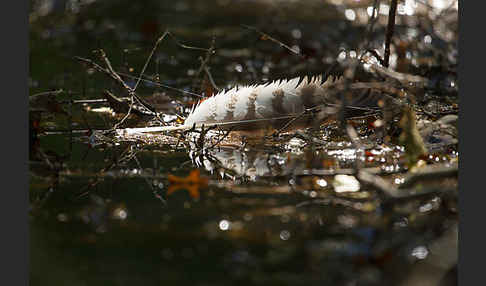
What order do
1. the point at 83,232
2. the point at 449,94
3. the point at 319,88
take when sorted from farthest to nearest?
the point at 449,94, the point at 319,88, the point at 83,232

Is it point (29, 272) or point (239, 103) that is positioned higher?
point (239, 103)

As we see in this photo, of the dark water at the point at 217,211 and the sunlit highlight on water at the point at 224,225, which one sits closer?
the dark water at the point at 217,211

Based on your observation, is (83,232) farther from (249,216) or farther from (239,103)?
(239,103)

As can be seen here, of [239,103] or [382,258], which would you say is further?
[239,103]

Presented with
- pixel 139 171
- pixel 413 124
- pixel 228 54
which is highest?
pixel 228 54

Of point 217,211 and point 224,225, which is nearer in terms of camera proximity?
point 224,225

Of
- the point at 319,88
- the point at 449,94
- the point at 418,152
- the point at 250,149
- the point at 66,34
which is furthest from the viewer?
the point at 66,34

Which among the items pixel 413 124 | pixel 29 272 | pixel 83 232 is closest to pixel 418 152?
pixel 413 124

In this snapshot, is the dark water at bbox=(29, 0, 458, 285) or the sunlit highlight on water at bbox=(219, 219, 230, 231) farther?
the sunlit highlight on water at bbox=(219, 219, 230, 231)

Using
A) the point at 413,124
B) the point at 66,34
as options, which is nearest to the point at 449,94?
the point at 413,124
